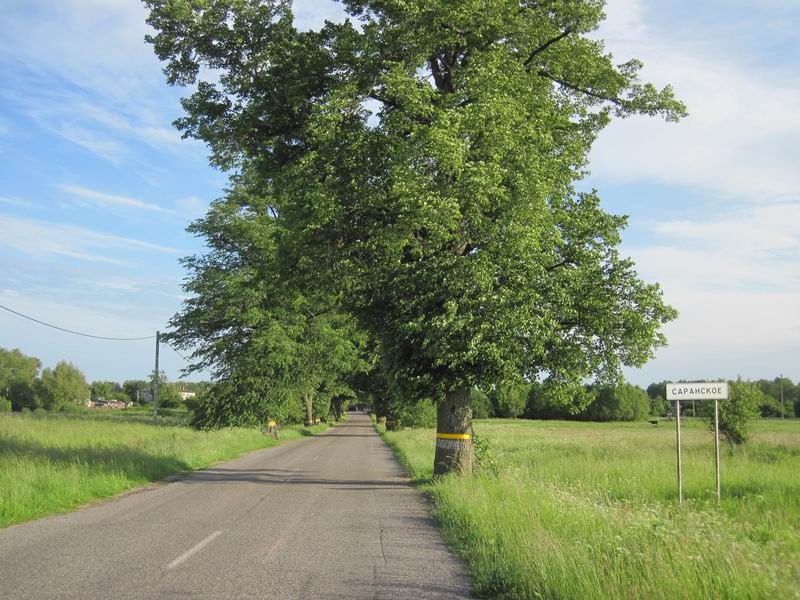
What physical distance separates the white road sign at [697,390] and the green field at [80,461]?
436 inches

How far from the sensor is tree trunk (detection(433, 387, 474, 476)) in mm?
16297

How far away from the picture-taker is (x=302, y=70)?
55.7ft

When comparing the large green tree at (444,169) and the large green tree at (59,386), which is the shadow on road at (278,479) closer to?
the large green tree at (444,169)

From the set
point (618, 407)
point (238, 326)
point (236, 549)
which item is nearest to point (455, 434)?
point (236, 549)

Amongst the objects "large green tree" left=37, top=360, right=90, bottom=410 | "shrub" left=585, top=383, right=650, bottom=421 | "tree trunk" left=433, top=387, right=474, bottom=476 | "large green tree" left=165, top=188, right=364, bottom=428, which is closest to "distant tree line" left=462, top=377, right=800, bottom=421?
"shrub" left=585, top=383, right=650, bottom=421

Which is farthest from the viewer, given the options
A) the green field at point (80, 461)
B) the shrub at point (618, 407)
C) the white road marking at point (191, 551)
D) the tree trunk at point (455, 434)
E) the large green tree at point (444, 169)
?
the shrub at point (618, 407)

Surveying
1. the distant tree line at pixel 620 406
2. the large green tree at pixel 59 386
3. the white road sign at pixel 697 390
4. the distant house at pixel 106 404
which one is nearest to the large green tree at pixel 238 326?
the white road sign at pixel 697 390

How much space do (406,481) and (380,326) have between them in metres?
4.55

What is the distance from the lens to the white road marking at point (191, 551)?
771 centimetres

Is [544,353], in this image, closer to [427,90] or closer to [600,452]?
[427,90]

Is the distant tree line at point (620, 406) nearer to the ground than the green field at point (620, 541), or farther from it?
nearer to the ground

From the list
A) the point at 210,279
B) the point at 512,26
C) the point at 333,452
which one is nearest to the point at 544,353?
the point at 512,26

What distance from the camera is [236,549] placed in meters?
8.62

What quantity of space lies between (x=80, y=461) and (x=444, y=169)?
1136cm
